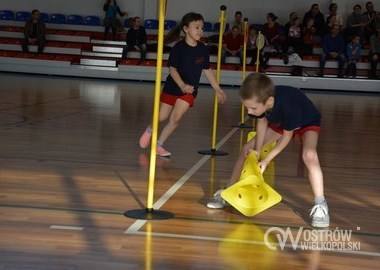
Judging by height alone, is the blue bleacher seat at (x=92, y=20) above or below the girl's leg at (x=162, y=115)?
above

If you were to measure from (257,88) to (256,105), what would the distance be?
12 centimetres

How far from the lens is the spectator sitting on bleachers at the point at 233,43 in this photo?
2245 centimetres

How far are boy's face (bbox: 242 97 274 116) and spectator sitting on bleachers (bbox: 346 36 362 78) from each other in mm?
17173

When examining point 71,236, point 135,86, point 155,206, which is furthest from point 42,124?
point 135,86

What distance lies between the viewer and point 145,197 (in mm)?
6086

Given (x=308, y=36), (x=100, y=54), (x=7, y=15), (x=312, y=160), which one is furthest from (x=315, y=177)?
(x=7, y=15)

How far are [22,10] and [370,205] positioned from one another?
21.5m

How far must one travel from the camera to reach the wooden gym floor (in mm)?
4453

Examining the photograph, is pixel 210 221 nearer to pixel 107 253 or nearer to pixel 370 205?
pixel 107 253

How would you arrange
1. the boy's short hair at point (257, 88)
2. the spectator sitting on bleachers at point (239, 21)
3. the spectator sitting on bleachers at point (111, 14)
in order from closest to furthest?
1. the boy's short hair at point (257, 88)
2. the spectator sitting on bleachers at point (239, 21)
3. the spectator sitting on bleachers at point (111, 14)

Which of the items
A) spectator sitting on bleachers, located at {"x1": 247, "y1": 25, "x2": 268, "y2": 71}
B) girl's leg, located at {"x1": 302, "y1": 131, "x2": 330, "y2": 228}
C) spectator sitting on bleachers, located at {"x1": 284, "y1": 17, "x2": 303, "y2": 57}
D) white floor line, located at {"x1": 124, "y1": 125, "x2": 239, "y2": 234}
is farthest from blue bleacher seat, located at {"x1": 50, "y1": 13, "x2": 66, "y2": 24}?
girl's leg, located at {"x1": 302, "y1": 131, "x2": 330, "y2": 228}

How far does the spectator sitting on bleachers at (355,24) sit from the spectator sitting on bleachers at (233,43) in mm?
3215

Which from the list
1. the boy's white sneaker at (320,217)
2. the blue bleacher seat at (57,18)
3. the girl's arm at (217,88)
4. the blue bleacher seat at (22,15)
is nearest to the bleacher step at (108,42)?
the blue bleacher seat at (57,18)

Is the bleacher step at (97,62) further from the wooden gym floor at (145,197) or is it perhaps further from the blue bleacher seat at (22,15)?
the wooden gym floor at (145,197)
